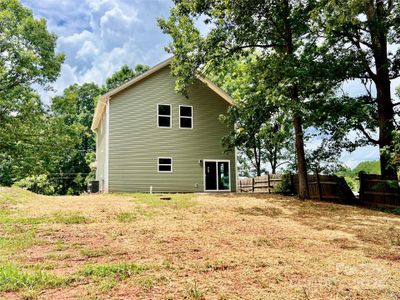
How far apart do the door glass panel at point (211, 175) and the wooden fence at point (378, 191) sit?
25.2 feet

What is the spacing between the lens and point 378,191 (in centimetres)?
1320

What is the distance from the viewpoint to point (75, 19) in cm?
1434

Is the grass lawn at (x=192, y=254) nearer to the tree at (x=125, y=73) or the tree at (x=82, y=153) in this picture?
the tree at (x=82, y=153)

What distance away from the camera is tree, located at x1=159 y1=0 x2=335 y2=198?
12766 mm

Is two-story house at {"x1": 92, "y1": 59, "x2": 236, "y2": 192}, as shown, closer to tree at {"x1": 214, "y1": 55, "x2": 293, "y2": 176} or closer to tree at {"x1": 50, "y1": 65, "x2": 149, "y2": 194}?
tree at {"x1": 214, "y1": 55, "x2": 293, "y2": 176}

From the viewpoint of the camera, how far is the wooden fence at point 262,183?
58.7ft

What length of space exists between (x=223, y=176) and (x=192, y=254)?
1369cm

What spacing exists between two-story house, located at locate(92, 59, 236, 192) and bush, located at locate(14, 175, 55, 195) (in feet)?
64.3

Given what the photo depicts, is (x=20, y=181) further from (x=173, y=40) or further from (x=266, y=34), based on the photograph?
(x=266, y=34)

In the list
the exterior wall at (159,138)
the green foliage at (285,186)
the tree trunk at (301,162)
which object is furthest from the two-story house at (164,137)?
the tree trunk at (301,162)

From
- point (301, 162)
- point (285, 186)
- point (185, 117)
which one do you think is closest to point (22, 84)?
point (185, 117)

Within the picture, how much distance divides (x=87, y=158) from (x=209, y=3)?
→ 28156 mm

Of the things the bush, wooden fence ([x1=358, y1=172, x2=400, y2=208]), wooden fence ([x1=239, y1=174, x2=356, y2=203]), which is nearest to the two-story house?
wooden fence ([x1=239, y1=174, x2=356, y2=203])

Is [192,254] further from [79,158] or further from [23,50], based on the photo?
[79,158]
